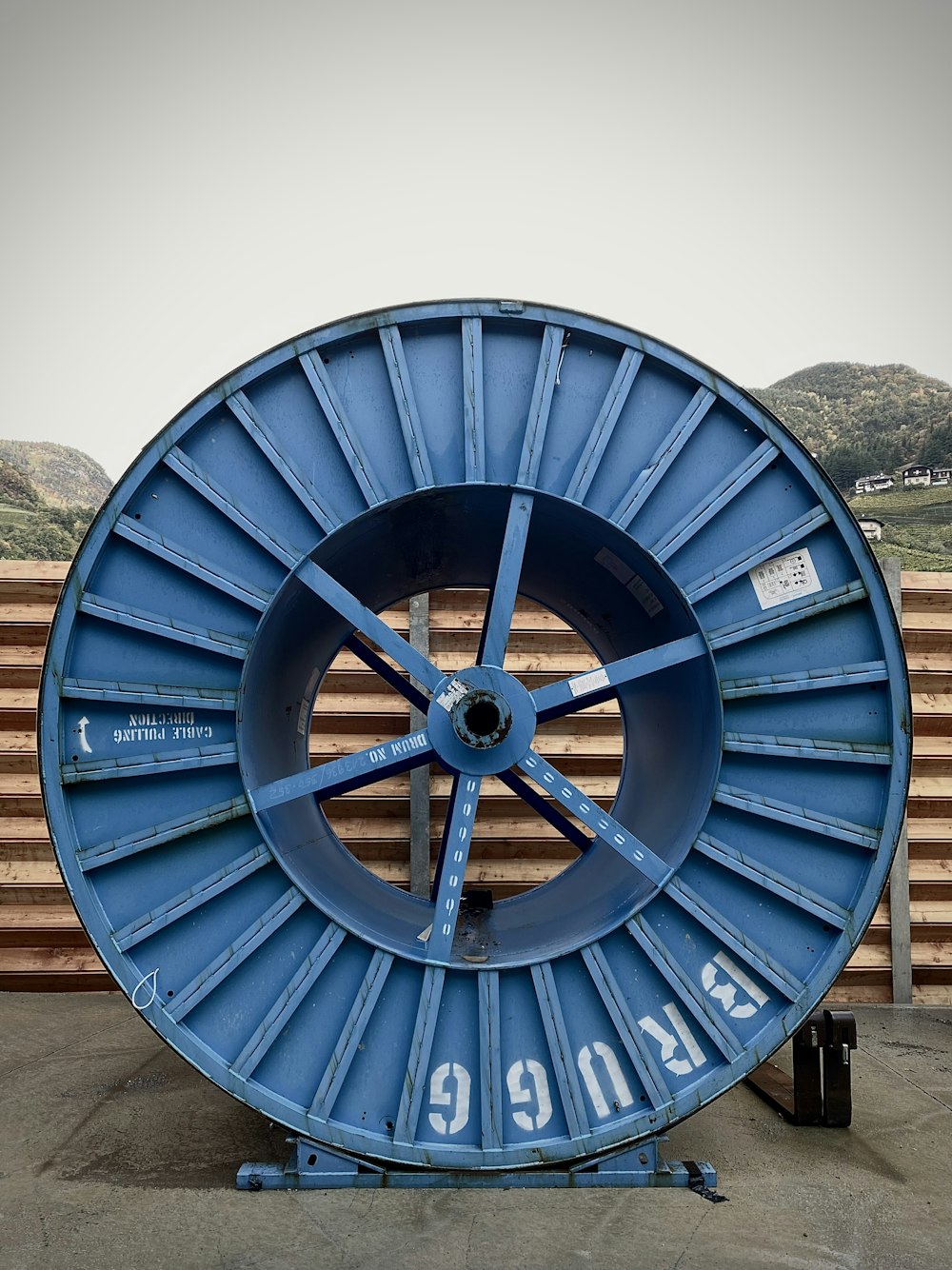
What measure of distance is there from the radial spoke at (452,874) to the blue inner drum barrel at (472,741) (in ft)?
0.05

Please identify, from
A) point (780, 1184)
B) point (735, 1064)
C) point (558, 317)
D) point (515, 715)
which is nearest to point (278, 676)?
point (515, 715)

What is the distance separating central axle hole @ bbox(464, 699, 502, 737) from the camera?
4.32 m

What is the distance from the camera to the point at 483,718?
4.35 meters

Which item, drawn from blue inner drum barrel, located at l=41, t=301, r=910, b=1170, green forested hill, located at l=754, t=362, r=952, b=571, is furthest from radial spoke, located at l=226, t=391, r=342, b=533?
green forested hill, located at l=754, t=362, r=952, b=571

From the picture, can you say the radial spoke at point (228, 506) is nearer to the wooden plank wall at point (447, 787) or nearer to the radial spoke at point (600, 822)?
the radial spoke at point (600, 822)

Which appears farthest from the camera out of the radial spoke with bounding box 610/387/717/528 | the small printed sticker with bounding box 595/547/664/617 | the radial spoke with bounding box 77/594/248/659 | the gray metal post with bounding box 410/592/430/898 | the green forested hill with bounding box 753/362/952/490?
the green forested hill with bounding box 753/362/952/490

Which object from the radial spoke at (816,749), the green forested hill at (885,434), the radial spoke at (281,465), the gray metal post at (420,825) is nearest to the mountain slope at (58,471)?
the green forested hill at (885,434)

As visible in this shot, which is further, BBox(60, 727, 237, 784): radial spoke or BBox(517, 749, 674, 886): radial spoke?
BBox(517, 749, 674, 886): radial spoke

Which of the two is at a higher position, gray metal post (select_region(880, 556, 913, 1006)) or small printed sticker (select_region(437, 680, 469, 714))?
small printed sticker (select_region(437, 680, 469, 714))

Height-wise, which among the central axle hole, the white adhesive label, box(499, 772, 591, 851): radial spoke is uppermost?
the white adhesive label

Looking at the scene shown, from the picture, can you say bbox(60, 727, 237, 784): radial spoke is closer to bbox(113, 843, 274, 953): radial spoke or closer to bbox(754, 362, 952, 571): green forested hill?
bbox(113, 843, 274, 953): radial spoke

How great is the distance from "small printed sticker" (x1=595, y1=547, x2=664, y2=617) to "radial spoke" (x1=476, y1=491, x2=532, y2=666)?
674 mm

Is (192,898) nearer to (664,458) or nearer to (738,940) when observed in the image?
(738,940)

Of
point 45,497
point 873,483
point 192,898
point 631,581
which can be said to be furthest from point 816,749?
point 45,497
